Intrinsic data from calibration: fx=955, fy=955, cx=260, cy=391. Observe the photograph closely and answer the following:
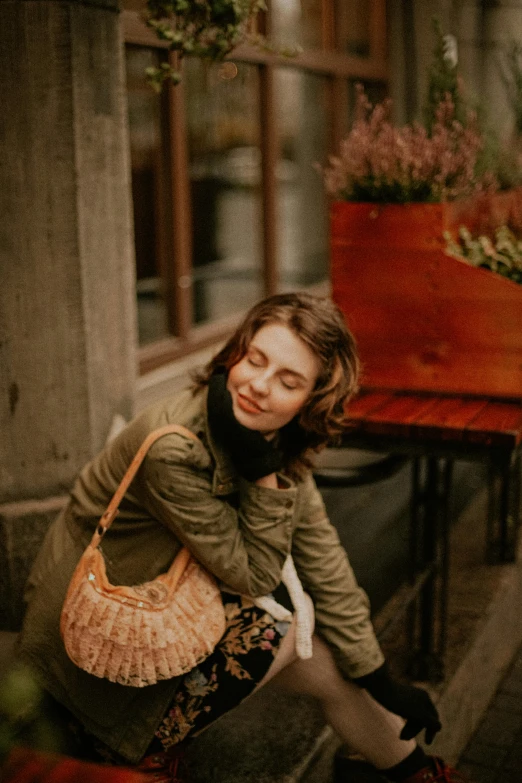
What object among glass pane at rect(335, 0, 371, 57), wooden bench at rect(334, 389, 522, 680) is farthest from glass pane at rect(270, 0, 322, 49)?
wooden bench at rect(334, 389, 522, 680)

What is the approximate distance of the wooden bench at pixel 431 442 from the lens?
9.03 feet

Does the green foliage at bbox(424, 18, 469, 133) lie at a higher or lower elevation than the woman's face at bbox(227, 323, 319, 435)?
higher

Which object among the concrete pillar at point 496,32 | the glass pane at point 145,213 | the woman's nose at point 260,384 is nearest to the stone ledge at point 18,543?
the woman's nose at point 260,384

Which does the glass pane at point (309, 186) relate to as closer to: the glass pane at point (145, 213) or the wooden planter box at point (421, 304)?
the glass pane at point (145, 213)

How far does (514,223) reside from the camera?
11.6 ft

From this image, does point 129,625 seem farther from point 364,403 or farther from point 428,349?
point 428,349

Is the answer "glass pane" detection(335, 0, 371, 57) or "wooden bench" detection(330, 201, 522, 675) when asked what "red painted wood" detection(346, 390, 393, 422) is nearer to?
"wooden bench" detection(330, 201, 522, 675)

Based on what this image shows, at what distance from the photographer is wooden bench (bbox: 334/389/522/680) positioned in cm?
275

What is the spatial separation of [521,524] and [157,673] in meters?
3.16

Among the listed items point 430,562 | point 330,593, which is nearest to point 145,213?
point 430,562

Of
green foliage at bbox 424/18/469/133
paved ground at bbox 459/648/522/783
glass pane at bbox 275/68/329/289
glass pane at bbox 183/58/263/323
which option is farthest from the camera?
glass pane at bbox 275/68/329/289

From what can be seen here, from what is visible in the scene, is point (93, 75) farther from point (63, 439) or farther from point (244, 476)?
point (244, 476)

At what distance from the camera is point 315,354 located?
2352mm

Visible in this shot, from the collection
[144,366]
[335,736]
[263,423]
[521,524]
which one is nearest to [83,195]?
[263,423]
